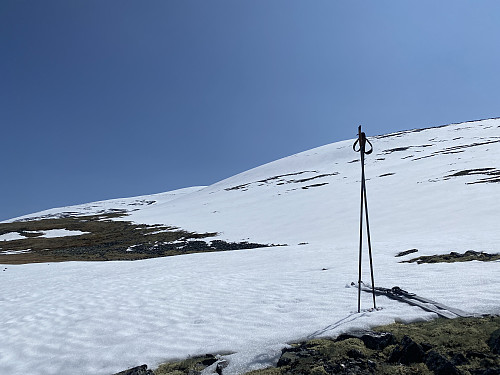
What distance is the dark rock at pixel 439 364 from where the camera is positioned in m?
4.12

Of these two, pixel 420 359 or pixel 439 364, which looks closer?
pixel 439 364

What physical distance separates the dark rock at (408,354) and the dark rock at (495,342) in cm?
97

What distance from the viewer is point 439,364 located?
427 cm

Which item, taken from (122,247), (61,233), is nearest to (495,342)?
(122,247)

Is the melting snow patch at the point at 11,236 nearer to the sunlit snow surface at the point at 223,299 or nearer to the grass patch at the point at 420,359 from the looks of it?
the sunlit snow surface at the point at 223,299

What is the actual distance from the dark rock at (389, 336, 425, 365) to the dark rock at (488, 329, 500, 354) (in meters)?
0.97

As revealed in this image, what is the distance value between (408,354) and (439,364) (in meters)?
0.45

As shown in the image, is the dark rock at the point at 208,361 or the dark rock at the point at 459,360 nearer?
the dark rock at the point at 459,360

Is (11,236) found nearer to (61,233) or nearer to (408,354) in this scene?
(61,233)

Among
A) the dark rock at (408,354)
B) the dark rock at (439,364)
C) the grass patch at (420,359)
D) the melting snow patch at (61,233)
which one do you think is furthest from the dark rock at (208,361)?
the melting snow patch at (61,233)

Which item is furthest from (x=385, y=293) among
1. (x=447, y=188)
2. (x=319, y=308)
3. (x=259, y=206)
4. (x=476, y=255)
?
(x=259, y=206)

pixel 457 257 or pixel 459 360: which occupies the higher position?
pixel 457 257

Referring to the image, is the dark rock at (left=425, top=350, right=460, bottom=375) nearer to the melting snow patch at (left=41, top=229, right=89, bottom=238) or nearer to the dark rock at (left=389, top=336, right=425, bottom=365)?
the dark rock at (left=389, top=336, right=425, bottom=365)

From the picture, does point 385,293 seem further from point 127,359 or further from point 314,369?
point 127,359
